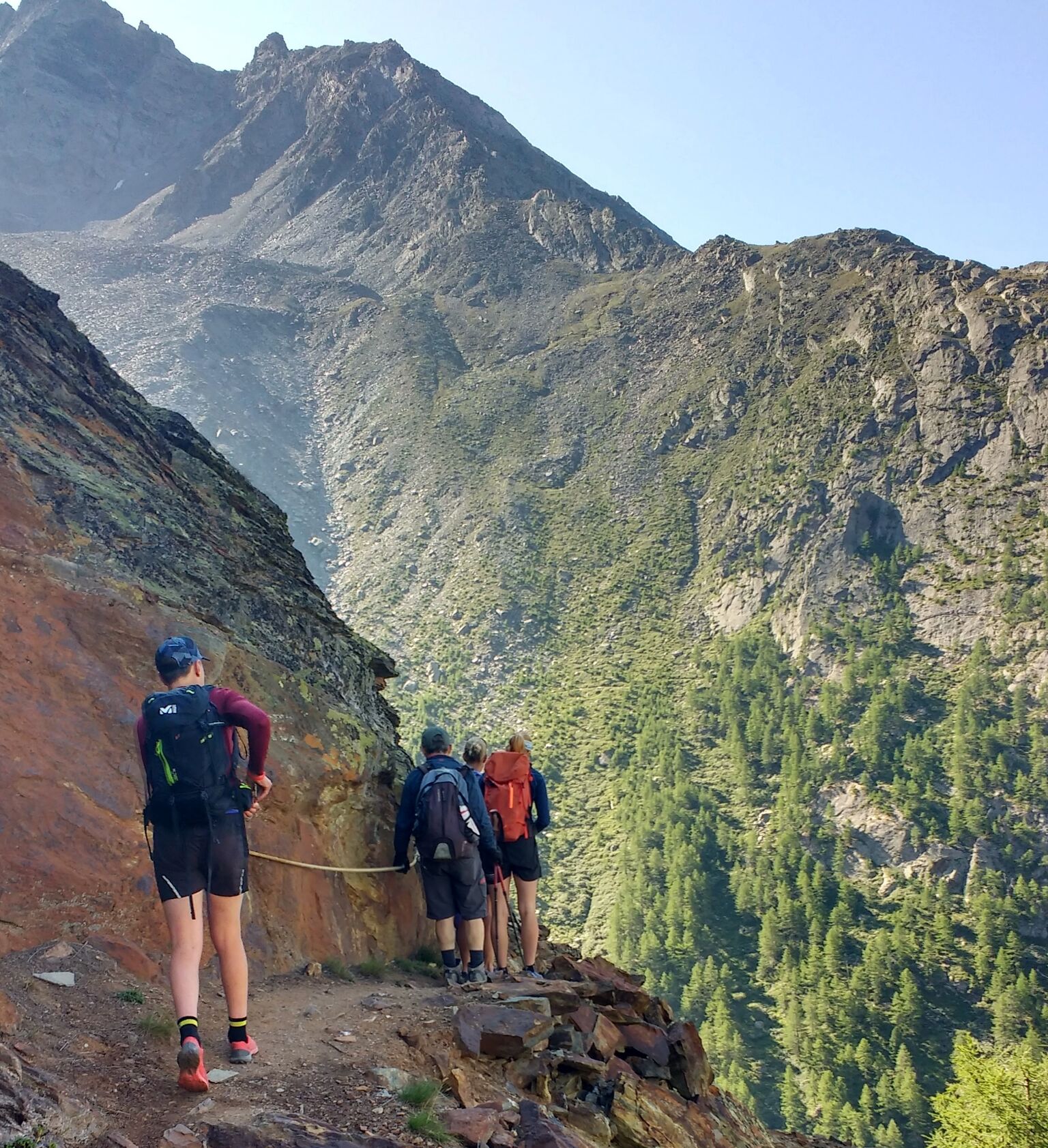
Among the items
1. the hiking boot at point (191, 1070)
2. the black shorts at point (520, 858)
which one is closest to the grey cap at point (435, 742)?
the black shorts at point (520, 858)

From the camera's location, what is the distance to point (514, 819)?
902cm

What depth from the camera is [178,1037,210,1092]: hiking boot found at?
15.5ft

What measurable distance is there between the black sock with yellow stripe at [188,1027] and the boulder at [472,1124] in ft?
4.35

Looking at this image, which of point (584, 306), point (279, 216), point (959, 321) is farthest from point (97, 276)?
point (959, 321)

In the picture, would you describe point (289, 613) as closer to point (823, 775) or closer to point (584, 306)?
point (823, 775)

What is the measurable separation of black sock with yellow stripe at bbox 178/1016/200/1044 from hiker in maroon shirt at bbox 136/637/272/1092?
5 cm

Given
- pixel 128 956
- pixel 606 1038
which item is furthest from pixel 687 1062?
pixel 128 956

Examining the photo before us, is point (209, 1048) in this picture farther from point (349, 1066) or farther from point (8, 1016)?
point (8, 1016)

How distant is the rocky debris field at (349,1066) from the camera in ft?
14.4

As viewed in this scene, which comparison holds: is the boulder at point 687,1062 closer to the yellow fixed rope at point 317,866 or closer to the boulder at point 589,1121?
the boulder at point 589,1121

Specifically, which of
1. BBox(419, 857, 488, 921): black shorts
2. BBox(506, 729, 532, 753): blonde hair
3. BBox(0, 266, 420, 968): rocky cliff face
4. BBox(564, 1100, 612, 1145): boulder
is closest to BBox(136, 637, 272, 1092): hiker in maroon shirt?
BBox(0, 266, 420, 968): rocky cliff face

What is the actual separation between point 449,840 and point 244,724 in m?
3.21

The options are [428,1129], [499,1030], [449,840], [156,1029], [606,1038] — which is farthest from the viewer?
[449,840]

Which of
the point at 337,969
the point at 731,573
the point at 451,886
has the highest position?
the point at 731,573
